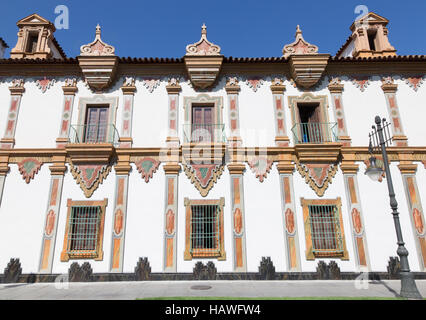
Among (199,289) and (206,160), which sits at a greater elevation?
(206,160)

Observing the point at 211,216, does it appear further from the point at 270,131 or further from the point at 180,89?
the point at 180,89

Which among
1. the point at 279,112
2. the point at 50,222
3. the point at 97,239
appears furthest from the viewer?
the point at 279,112

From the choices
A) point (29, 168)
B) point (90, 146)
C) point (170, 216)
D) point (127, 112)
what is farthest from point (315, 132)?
point (29, 168)

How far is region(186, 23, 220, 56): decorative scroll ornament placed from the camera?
11.7 meters

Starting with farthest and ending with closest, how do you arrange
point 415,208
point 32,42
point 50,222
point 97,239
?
point 32,42
point 415,208
point 50,222
point 97,239

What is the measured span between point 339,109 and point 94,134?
10093 mm

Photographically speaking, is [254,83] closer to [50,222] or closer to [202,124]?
[202,124]

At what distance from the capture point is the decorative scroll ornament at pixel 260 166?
10697 millimetres

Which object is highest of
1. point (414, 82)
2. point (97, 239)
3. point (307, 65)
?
point (307, 65)

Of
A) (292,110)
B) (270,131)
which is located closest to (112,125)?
(270,131)

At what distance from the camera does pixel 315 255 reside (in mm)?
9953

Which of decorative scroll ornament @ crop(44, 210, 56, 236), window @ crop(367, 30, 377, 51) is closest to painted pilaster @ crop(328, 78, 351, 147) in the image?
window @ crop(367, 30, 377, 51)

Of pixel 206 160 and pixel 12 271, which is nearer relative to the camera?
pixel 12 271

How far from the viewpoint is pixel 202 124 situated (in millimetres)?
11250
